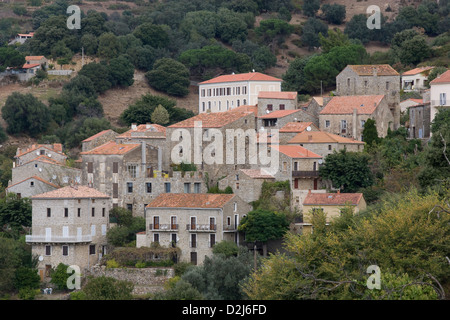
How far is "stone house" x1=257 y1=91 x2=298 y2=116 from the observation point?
73.6m

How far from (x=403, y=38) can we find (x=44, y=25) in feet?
127

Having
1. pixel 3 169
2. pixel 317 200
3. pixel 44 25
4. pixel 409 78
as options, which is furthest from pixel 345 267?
pixel 44 25

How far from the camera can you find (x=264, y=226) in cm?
5747

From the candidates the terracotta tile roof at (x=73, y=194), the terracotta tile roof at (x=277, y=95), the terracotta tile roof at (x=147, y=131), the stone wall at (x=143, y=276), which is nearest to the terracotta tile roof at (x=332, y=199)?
the stone wall at (x=143, y=276)

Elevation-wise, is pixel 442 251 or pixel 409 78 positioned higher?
pixel 409 78

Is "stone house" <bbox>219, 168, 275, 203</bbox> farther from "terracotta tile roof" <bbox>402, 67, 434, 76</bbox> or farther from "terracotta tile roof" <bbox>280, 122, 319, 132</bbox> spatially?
"terracotta tile roof" <bbox>402, 67, 434, 76</bbox>

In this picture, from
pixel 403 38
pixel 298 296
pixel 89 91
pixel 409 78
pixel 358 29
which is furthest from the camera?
pixel 358 29

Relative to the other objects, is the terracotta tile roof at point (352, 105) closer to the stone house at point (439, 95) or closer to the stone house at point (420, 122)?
the stone house at point (420, 122)

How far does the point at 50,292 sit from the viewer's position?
57.5 m

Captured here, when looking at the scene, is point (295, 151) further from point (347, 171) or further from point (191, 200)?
point (191, 200)

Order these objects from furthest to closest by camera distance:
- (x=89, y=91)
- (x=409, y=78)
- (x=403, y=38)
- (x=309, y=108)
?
(x=403, y=38), (x=89, y=91), (x=409, y=78), (x=309, y=108)

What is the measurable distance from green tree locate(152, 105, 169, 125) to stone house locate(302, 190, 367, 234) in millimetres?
27110

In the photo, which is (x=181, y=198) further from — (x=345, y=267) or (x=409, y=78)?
(x=409, y=78)

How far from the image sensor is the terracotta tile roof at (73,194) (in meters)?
60.5
